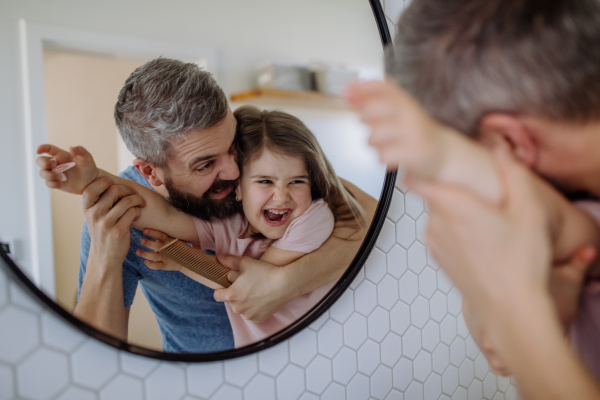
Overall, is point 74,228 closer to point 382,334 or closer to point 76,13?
point 76,13

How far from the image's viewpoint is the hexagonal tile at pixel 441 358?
1.02 meters

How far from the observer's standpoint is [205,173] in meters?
0.63

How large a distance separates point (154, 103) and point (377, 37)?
510mm

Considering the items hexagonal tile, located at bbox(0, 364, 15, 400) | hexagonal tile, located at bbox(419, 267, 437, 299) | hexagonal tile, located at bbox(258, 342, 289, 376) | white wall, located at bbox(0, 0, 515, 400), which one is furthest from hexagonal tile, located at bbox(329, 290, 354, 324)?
hexagonal tile, located at bbox(0, 364, 15, 400)

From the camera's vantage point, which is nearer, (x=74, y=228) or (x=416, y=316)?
(x=74, y=228)

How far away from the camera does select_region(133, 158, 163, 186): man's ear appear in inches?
23.0

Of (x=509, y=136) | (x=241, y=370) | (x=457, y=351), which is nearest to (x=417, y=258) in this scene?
(x=457, y=351)

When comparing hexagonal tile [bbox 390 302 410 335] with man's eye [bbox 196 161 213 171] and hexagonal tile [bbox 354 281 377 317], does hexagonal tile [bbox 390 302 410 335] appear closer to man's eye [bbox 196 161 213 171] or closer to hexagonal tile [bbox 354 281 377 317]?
hexagonal tile [bbox 354 281 377 317]

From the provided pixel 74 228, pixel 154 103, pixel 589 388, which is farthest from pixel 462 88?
pixel 74 228

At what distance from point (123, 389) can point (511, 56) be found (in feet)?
2.29

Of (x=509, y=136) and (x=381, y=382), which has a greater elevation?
(x=509, y=136)

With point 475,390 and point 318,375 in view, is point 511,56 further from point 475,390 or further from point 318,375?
point 475,390

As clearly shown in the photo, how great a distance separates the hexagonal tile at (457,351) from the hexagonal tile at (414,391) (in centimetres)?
13

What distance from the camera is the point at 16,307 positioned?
56 centimetres
